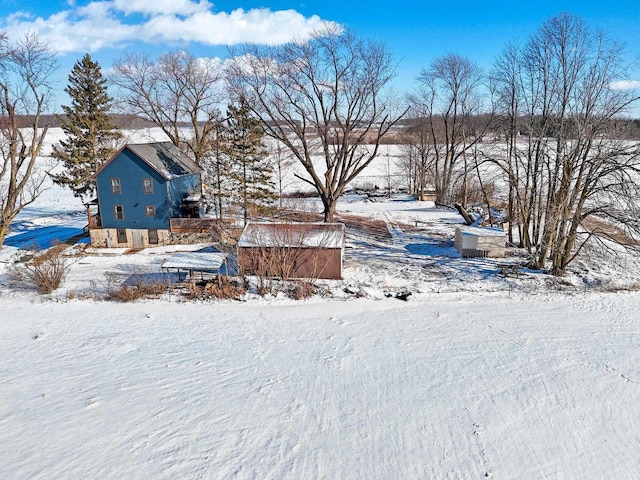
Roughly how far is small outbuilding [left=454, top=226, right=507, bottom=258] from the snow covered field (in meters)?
3.19

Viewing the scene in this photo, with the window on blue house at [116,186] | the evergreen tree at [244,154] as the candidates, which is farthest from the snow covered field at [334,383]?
the evergreen tree at [244,154]

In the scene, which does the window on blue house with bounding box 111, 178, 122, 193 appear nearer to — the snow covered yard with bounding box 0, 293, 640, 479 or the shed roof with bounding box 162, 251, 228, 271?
the shed roof with bounding box 162, 251, 228, 271

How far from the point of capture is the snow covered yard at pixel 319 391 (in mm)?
8211

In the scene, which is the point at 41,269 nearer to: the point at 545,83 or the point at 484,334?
the point at 484,334

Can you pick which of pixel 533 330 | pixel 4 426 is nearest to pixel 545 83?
pixel 533 330

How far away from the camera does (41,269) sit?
16.6 m

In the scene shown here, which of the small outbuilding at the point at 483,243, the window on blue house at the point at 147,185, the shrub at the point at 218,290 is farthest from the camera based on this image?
the window on blue house at the point at 147,185

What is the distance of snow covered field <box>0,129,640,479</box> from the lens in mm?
8242

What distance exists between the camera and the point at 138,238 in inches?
997

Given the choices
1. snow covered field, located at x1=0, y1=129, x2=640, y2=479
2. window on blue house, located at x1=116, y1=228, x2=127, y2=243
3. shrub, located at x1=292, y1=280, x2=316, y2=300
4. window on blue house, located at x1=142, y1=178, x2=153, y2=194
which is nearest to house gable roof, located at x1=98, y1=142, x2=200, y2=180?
window on blue house, located at x1=142, y1=178, x2=153, y2=194

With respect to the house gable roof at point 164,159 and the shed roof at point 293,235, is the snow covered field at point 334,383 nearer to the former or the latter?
the shed roof at point 293,235

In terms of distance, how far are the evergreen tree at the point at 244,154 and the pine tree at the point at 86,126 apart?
372 inches

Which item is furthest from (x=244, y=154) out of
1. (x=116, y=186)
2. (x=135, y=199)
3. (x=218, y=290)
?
(x=218, y=290)

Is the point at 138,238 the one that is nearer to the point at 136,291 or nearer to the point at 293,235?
the point at 136,291
